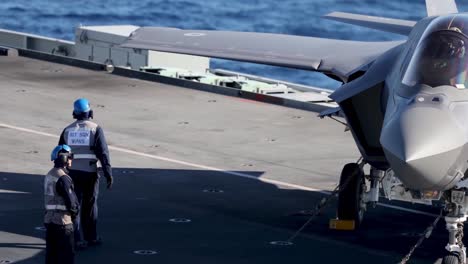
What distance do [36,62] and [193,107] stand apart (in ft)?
23.4

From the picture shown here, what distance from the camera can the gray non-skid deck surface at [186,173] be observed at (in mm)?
18969

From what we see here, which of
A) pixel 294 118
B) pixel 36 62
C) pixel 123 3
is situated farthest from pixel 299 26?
pixel 294 118

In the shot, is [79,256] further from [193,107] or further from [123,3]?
[123,3]

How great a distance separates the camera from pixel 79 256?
716 inches

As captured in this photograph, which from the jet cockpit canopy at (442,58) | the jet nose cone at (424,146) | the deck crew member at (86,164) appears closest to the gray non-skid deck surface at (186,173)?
the deck crew member at (86,164)

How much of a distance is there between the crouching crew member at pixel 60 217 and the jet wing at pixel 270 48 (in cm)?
579

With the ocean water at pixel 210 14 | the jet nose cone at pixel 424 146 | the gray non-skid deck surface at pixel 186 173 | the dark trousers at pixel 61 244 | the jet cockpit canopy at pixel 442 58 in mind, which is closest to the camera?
the jet nose cone at pixel 424 146

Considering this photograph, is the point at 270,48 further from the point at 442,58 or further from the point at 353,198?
the point at 442,58

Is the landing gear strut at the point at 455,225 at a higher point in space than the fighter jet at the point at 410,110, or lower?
lower

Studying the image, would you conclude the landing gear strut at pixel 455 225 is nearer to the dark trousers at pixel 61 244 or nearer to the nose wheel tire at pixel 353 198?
the nose wheel tire at pixel 353 198

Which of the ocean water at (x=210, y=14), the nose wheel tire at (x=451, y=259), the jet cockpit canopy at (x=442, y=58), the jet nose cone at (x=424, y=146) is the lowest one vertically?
the nose wheel tire at (x=451, y=259)

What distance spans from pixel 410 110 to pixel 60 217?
4.59 m

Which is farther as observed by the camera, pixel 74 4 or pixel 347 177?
pixel 74 4

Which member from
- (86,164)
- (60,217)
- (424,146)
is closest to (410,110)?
(424,146)
